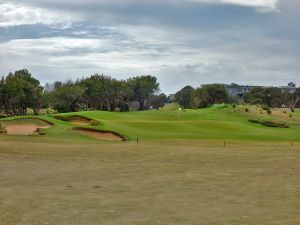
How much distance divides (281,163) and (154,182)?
32.9 feet

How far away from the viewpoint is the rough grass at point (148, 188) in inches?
456

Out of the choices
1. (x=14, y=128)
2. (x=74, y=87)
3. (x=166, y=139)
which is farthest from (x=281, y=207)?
(x=74, y=87)

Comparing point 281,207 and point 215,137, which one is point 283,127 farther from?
point 281,207

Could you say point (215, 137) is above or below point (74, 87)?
below

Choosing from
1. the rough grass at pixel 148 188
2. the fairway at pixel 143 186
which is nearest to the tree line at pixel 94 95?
the fairway at pixel 143 186

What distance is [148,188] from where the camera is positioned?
16.7 meters

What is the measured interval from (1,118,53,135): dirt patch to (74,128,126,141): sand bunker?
3.87 m

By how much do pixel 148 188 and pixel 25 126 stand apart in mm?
36255

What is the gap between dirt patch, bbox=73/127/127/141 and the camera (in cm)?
4734

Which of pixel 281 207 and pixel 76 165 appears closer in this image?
pixel 281 207

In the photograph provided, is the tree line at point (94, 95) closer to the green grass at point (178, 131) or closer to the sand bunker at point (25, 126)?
the green grass at point (178, 131)

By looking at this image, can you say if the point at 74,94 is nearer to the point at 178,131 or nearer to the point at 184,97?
the point at 178,131

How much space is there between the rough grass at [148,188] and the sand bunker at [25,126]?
17.1 m

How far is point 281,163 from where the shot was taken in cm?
2584
